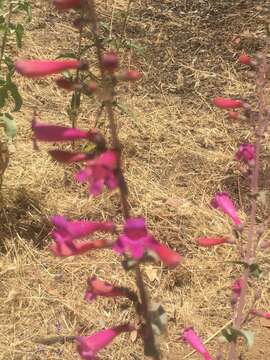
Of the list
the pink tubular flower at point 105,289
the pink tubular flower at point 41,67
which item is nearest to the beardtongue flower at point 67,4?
the pink tubular flower at point 41,67

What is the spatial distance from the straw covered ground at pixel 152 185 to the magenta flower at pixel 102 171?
71 cm

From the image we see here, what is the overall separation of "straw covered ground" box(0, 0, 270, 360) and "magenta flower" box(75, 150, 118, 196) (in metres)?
0.71

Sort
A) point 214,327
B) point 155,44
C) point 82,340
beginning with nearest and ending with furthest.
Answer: point 82,340 < point 214,327 < point 155,44

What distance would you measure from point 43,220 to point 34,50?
82.8 inches

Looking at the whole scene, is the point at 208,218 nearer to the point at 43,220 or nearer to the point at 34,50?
the point at 43,220

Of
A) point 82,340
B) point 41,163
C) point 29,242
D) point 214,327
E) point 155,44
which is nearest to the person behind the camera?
point 82,340

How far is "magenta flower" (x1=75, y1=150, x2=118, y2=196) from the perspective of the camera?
4.63 feet

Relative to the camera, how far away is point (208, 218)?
375 cm

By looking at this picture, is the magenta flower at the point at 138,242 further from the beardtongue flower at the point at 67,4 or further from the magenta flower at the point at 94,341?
the beardtongue flower at the point at 67,4

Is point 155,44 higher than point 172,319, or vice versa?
point 155,44

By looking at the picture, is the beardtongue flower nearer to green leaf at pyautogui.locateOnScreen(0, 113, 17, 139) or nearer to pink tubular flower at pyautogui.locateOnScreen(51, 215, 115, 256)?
pink tubular flower at pyautogui.locateOnScreen(51, 215, 115, 256)

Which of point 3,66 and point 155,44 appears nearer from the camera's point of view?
point 3,66

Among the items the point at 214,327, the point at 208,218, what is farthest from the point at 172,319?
the point at 208,218

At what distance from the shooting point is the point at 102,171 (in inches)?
56.1
